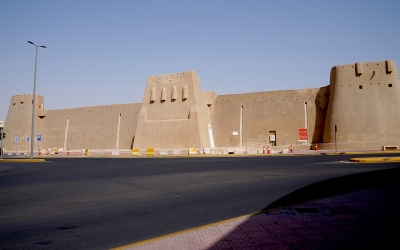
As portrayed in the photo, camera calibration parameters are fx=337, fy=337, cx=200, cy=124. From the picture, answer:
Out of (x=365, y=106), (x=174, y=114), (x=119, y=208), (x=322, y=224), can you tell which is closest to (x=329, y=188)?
(x=322, y=224)

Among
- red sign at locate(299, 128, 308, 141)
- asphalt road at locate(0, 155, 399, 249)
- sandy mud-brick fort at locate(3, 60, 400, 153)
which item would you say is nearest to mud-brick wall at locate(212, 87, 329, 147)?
sandy mud-brick fort at locate(3, 60, 400, 153)

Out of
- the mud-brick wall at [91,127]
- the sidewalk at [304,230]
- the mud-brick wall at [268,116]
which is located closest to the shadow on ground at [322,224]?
the sidewalk at [304,230]

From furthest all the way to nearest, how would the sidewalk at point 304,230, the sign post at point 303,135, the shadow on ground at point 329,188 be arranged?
1. the sign post at point 303,135
2. the shadow on ground at point 329,188
3. the sidewalk at point 304,230

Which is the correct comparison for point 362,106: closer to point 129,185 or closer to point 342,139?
point 342,139

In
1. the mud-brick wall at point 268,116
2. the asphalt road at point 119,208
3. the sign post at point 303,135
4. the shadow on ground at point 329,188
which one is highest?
the mud-brick wall at point 268,116

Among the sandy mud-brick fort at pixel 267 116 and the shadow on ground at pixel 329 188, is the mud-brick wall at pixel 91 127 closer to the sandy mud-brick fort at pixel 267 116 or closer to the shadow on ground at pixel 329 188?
the sandy mud-brick fort at pixel 267 116

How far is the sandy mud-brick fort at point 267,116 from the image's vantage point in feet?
116

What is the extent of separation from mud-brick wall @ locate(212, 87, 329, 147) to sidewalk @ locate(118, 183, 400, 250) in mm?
34466

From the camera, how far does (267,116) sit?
42.1 metres

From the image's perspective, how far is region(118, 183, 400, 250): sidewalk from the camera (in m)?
4.41

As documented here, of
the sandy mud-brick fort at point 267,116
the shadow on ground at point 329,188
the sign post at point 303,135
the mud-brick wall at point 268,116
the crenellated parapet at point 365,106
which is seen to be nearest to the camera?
the shadow on ground at point 329,188

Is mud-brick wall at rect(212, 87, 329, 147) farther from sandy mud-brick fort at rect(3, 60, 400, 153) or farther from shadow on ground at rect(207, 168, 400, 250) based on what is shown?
shadow on ground at rect(207, 168, 400, 250)

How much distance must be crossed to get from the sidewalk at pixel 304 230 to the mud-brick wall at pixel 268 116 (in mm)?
34466

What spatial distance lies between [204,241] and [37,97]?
62.4 m
